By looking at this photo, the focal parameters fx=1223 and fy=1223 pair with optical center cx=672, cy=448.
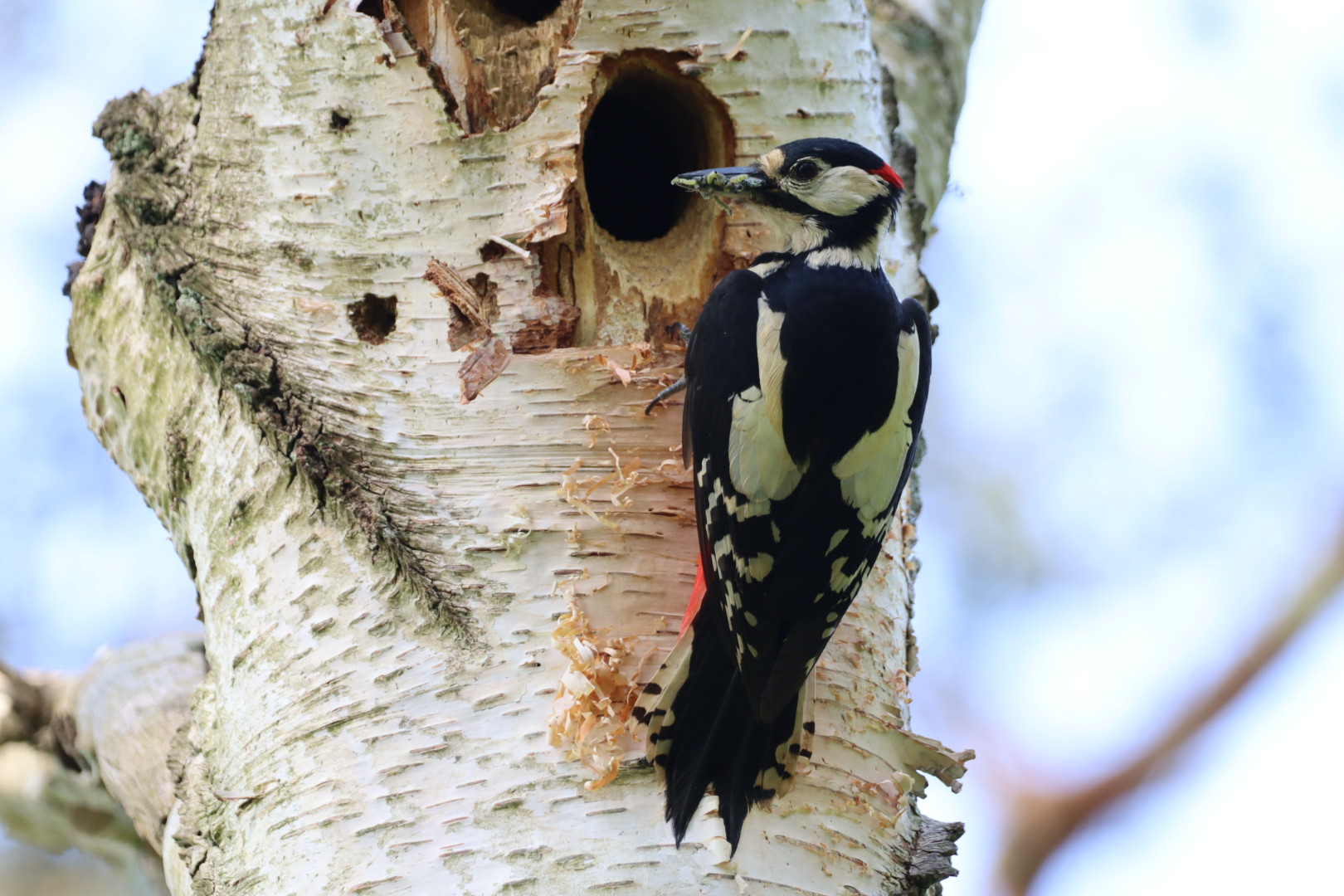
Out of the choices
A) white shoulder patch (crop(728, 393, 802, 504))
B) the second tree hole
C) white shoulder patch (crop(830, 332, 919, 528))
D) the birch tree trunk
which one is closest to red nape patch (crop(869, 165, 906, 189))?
the birch tree trunk

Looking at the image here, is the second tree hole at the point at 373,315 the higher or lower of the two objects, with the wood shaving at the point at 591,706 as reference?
higher

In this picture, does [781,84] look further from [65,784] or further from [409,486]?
[65,784]

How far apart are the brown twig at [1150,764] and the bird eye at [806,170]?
2583mm

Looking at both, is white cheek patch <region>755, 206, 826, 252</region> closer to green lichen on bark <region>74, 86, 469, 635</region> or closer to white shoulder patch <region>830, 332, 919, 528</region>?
white shoulder patch <region>830, 332, 919, 528</region>

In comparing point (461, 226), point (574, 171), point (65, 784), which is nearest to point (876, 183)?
point (574, 171)

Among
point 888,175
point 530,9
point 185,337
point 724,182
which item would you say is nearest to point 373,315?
point 185,337

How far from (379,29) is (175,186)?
1.91 feet

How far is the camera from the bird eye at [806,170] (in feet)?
7.91

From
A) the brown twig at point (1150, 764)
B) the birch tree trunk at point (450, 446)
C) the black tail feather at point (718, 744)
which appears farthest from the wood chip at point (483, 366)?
the brown twig at point (1150, 764)

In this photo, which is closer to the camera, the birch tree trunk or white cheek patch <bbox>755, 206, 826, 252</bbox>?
the birch tree trunk

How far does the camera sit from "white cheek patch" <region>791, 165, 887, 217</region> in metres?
2.47

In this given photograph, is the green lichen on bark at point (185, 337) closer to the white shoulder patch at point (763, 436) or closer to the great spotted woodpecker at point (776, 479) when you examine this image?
the great spotted woodpecker at point (776, 479)

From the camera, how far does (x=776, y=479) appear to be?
7.21ft

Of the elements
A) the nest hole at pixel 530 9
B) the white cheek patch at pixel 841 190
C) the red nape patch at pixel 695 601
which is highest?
the nest hole at pixel 530 9
